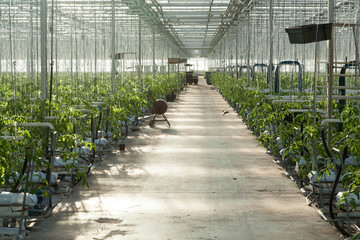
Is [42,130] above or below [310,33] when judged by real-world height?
below

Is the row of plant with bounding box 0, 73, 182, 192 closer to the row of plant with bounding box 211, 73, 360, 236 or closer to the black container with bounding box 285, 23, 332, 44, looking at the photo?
the row of plant with bounding box 211, 73, 360, 236

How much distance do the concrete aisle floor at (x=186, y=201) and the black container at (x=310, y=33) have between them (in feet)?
6.46

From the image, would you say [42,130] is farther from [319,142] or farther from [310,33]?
[310,33]

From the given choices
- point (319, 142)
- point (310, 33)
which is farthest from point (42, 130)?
Answer: point (310, 33)

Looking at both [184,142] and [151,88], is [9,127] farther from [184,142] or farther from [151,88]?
[151,88]

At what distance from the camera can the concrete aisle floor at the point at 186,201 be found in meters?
4.66

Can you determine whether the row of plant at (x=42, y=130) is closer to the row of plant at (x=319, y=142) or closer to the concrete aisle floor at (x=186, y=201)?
the concrete aisle floor at (x=186, y=201)

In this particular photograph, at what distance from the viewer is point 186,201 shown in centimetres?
576

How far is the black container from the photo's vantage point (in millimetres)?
5613

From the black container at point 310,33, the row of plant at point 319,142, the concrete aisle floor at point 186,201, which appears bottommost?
the concrete aisle floor at point 186,201

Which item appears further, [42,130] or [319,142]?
[42,130]

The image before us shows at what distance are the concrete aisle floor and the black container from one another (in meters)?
1.97

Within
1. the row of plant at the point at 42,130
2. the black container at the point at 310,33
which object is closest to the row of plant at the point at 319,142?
the black container at the point at 310,33

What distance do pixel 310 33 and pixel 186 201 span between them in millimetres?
2537
